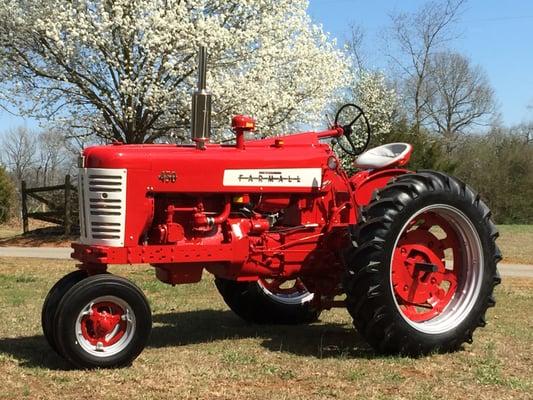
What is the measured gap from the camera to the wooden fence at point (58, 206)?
22281 millimetres

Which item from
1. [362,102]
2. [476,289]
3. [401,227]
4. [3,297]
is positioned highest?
[362,102]

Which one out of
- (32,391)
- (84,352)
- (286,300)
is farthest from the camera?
(286,300)

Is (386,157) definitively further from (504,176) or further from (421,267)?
(504,176)

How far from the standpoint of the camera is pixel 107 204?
5.22m

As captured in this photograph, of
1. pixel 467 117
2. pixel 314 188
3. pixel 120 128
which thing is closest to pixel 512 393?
pixel 314 188

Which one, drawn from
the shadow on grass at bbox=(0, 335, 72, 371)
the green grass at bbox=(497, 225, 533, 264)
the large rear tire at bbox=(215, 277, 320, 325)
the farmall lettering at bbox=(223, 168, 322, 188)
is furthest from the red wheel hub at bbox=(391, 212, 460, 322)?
the green grass at bbox=(497, 225, 533, 264)

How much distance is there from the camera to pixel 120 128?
68.8 feet

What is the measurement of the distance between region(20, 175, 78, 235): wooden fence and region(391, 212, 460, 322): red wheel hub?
17.6 meters

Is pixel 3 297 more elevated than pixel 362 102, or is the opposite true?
pixel 362 102

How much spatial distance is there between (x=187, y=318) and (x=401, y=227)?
282 cm

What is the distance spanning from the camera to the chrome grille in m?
5.21

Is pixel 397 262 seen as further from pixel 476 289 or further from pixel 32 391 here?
pixel 32 391

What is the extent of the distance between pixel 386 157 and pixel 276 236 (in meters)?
1.39

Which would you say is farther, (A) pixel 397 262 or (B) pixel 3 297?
(B) pixel 3 297
